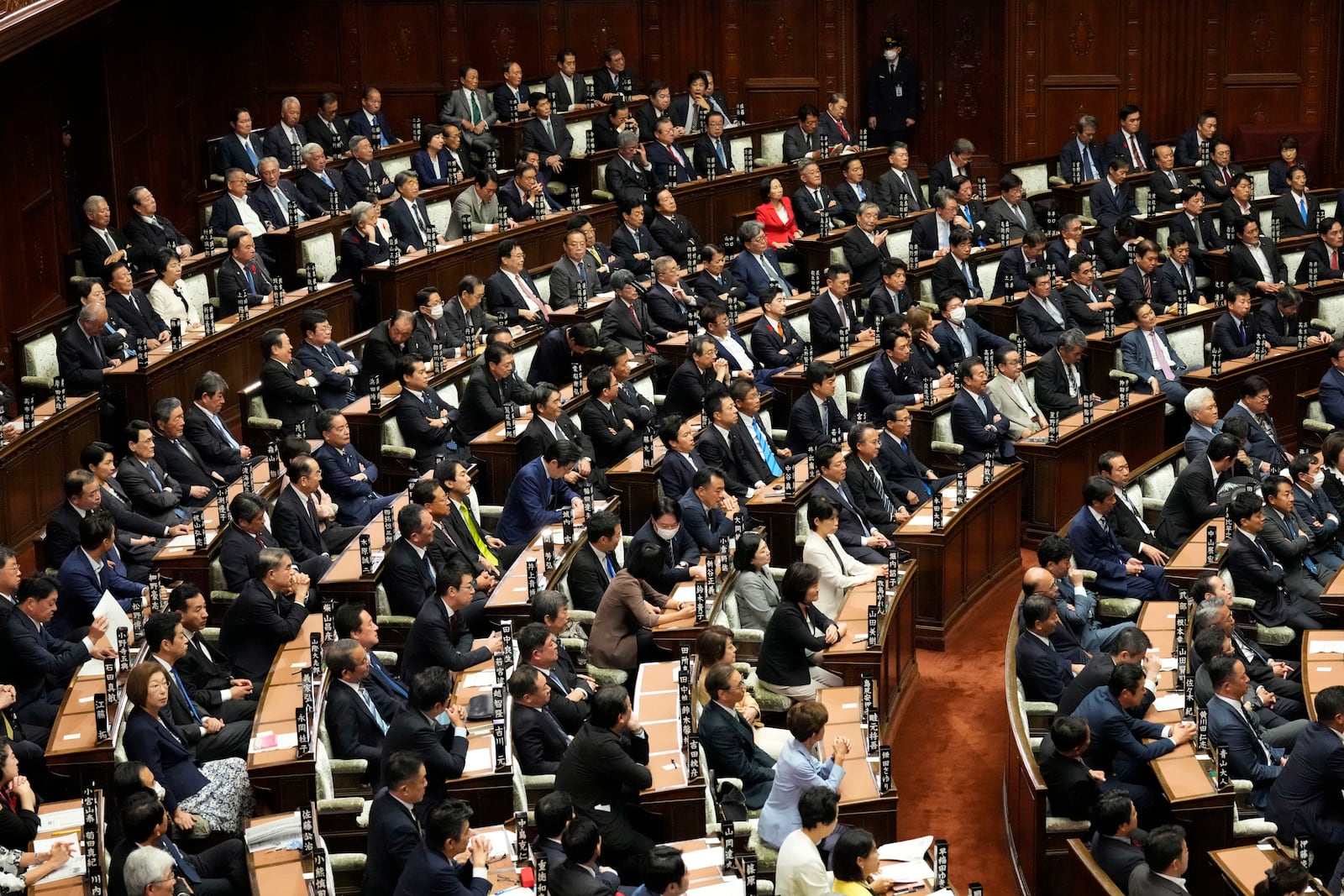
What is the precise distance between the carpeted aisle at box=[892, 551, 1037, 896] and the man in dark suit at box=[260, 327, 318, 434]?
4.14m

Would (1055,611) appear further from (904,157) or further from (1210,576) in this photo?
(904,157)

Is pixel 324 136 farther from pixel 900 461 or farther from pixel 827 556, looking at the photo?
pixel 827 556

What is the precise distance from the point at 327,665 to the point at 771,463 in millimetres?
3987

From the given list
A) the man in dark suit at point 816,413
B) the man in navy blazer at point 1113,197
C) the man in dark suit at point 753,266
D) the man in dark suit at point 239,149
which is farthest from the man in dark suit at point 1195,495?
the man in dark suit at point 239,149

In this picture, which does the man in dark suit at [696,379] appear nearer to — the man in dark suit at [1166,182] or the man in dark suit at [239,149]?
the man in dark suit at [239,149]

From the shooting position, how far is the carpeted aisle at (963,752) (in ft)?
24.8

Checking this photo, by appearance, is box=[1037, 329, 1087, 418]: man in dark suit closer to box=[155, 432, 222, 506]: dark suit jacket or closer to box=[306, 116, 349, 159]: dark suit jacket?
box=[155, 432, 222, 506]: dark suit jacket

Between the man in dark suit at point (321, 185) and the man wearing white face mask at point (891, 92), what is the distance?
5796 mm

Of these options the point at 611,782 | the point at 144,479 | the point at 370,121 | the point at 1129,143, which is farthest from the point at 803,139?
the point at 611,782

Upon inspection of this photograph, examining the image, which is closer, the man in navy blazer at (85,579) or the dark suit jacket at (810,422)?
the man in navy blazer at (85,579)

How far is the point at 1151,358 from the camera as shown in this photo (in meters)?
11.9

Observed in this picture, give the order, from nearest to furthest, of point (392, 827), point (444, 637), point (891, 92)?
point (392, 827), point (444, 637), point (891, 92)

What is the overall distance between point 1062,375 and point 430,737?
630 cm

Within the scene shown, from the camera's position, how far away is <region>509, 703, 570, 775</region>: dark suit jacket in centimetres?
695
